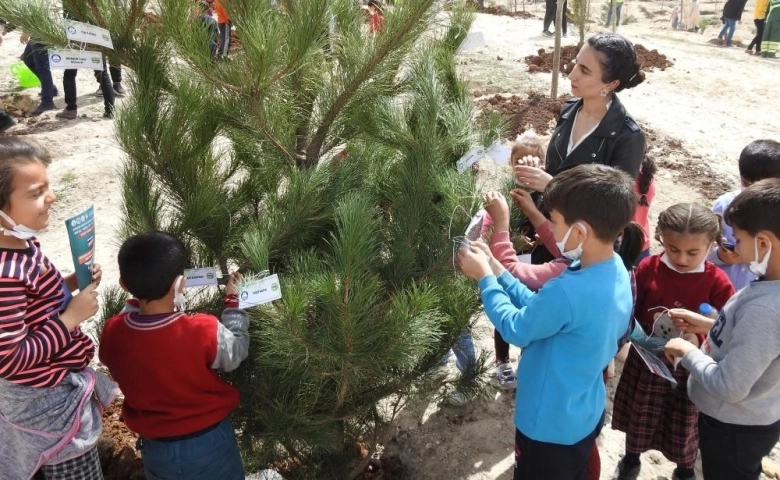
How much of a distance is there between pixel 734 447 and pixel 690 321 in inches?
16.0

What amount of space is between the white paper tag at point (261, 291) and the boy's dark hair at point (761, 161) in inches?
78.3

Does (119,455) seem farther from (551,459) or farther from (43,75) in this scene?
(43,75)

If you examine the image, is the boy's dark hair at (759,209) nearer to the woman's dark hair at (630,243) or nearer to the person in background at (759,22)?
the woman's dark hair at (630,243)

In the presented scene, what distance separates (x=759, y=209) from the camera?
1.60 meters

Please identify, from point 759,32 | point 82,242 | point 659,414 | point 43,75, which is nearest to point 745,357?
point 659,414

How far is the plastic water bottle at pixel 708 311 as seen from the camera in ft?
6.68

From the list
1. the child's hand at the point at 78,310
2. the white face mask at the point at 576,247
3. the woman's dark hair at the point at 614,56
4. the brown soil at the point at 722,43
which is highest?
the woman's dark hair at the point at 614,56

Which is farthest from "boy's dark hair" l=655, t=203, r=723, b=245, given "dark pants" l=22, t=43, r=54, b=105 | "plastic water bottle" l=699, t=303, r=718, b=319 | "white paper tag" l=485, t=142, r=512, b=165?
"dark pants" l=22, t=43, r=54, b=105

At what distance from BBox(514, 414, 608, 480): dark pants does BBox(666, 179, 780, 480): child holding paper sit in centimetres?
39

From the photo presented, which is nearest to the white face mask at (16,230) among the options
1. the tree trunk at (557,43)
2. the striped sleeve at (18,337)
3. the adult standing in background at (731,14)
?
the striped sleeve at (18,337)

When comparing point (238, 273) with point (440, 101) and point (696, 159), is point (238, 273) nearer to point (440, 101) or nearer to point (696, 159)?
point (440, 101)

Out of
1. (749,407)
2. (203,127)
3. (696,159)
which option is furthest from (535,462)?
(696,159)

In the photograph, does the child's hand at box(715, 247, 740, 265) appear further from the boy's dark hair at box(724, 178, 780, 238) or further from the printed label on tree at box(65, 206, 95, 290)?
the printed label on tree at box(65, 206, 95, 290)

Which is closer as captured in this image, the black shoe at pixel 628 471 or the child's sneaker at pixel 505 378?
the black shoe at pixel 628 471
